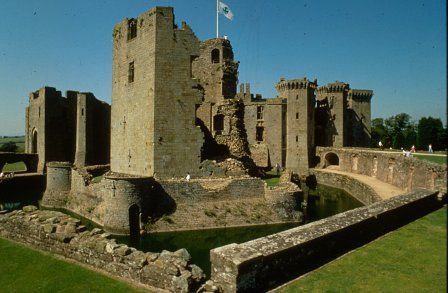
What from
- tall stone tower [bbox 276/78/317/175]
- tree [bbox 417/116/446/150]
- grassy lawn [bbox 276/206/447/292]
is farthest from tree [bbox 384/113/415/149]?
grassy lawn [bbox 276/206/447/292]

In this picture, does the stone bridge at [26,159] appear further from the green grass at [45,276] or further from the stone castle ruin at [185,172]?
the green grass at [45,276]

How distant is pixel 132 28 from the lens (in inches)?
843

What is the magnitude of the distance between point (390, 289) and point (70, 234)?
7802 mm

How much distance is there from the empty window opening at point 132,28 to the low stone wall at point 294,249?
669 inches

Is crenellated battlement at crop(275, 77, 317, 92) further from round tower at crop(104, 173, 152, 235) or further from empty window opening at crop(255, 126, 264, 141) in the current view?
round tower at crop(104, 173, 152, 235)

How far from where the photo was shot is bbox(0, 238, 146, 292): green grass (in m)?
7.67

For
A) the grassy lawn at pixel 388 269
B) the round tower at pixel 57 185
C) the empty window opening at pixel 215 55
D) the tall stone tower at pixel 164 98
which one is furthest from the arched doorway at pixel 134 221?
the empty window opening at pixel 215 55

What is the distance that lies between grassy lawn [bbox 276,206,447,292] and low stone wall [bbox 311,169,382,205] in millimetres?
12281

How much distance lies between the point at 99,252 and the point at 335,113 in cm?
4392

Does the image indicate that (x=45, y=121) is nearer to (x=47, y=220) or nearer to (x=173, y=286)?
(x=47, y=220)

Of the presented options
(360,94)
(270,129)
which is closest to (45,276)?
(270,129)

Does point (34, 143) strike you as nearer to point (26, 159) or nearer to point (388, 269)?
point (26, 159)

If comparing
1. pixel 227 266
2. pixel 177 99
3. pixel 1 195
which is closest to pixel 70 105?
pixel 1 195

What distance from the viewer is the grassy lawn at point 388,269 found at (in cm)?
629
